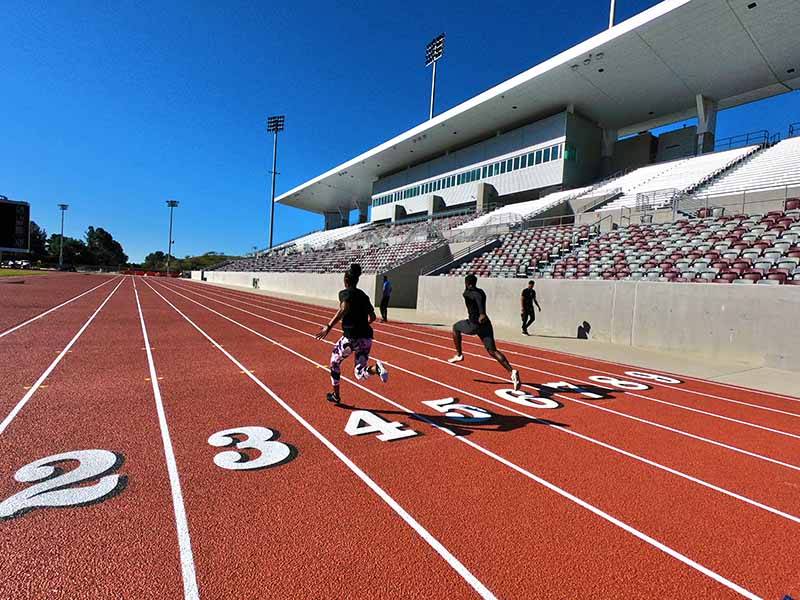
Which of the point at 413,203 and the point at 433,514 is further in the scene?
the point at 413,203

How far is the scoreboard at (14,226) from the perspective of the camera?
43469mm

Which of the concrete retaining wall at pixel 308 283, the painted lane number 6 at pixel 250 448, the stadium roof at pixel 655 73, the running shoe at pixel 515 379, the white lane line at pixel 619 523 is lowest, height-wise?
the painted lane number 6 at pixel 250 448

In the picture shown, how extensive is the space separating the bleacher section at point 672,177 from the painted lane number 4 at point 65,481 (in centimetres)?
2296

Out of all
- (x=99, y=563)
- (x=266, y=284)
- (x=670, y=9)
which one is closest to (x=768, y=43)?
(x=670, y=9)

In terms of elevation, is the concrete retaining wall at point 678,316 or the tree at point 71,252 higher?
the tree at point 71,252

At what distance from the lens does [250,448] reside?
3795 mm

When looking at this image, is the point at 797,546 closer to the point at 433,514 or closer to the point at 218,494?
the point at 433,514

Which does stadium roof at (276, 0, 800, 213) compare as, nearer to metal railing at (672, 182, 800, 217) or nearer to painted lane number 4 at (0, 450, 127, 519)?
metal railing at (672, 182, 800, 217)

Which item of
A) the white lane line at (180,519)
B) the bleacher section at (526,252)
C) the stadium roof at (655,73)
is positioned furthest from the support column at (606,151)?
the white lane line at (180,519)

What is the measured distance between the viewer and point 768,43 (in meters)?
22.1

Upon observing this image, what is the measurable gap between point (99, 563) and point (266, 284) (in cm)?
4164

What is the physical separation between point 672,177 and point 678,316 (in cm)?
1874

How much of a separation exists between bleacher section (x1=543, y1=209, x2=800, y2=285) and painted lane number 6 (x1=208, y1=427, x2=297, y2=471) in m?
11.6

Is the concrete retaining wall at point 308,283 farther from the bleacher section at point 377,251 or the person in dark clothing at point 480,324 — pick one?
the person in dark clothing at point 480,324
